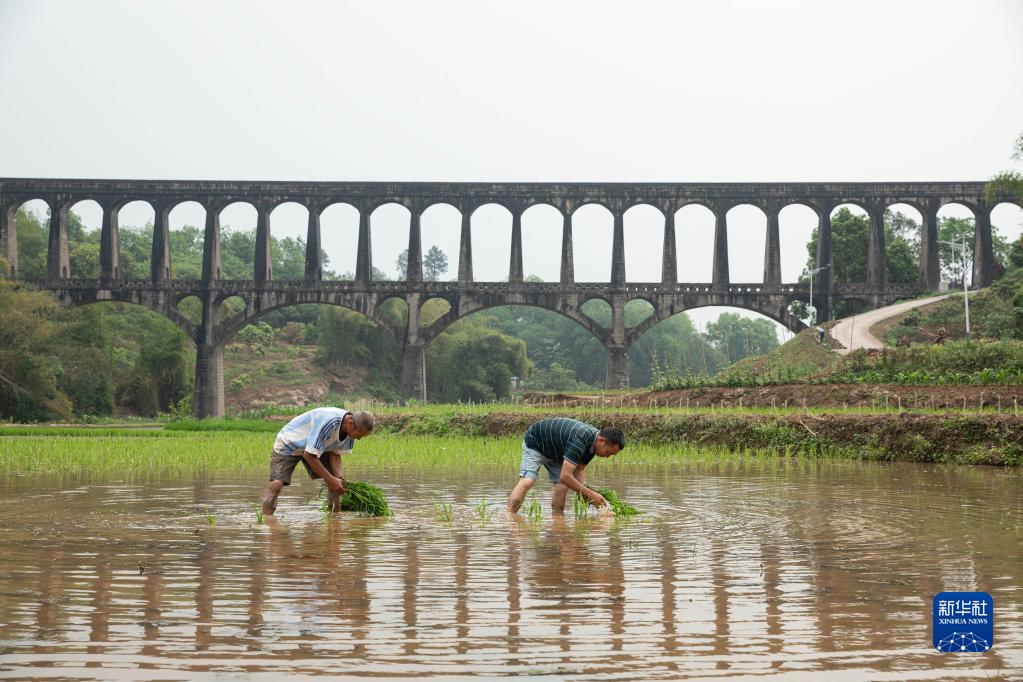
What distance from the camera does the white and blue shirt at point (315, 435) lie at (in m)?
10.9

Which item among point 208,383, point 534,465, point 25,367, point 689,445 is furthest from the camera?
point 208,383

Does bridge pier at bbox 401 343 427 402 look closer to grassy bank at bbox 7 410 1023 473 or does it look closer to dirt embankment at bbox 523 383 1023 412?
dirt embankment at bbox 523 383 1023 412

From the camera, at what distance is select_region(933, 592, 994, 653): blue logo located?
5.65 metres

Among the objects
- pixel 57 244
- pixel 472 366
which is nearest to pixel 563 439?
pixel 57 244

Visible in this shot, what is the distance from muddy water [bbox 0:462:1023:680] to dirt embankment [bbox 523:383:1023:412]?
11919mm

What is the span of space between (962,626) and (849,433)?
16276 mm

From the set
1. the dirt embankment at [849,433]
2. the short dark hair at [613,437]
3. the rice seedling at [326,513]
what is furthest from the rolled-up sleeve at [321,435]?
the dirt embankment at [849,433]

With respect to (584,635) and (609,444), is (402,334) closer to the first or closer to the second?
(609,444)

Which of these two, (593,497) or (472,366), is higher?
(472,366)

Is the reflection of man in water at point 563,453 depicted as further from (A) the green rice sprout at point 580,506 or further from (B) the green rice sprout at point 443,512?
(B) the green rice sprout at point 443,512

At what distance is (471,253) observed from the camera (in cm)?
6156

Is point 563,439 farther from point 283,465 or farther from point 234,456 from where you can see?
point 234,456

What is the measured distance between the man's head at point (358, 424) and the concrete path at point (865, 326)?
3611 cm

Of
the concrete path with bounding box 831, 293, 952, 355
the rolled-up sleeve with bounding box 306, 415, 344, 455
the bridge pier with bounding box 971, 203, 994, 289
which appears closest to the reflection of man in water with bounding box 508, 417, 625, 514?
the rolled-up sleeve with bounding box 306, 415, 344, 455
